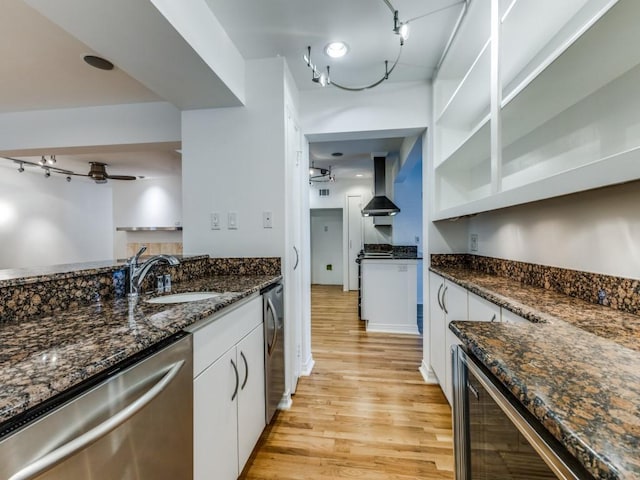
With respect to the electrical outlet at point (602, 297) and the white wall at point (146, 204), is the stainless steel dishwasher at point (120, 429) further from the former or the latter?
the white wall at point (146, 204)

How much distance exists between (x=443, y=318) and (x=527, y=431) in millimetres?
1537

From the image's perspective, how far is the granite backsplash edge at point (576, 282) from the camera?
98 centimetres

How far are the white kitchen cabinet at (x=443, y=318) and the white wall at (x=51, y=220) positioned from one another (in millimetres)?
6301

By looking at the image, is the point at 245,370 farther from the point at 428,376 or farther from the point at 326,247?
the point at 326,247

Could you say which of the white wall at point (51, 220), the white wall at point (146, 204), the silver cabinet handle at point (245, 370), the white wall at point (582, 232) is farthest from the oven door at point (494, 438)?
the white wall at point (51, 220)

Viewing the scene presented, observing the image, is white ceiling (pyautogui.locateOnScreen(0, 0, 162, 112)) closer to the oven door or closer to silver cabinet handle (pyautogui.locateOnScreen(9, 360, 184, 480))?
silver cabinet handle (pyautogui.locateOnScreen(9, 360, 184, 480))

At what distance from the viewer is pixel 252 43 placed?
1.83 metres

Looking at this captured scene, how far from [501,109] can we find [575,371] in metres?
1.12

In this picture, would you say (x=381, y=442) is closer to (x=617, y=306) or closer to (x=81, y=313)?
(x=617, y=306)

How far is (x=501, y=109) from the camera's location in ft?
4.05

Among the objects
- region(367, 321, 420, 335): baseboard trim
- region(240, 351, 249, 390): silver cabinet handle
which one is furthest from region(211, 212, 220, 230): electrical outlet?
region(367, 321, 420, 335): baseboard trim

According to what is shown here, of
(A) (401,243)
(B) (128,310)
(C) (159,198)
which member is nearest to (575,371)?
(B) (128,310)

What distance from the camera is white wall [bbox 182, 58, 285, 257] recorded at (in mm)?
1990

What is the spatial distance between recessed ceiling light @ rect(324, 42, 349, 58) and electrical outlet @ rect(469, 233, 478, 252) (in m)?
1.65
